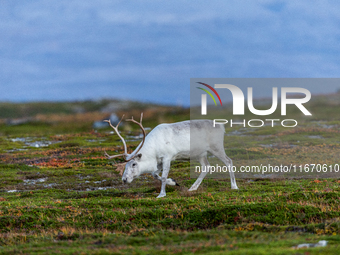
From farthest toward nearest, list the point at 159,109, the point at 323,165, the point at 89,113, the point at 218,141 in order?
the point at 159,109 → the point at 89,113 → the point at 323,165 → the point at 218,141

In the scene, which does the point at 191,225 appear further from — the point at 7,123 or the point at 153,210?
the point at 7,123

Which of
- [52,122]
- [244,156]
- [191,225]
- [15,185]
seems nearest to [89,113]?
[52,122]

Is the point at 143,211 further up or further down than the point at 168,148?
further down

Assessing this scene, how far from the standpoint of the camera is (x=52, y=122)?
3061 cm

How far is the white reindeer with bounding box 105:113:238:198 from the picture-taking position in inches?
691

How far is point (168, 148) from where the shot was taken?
17.7 meters

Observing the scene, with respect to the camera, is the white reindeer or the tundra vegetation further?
the white reindeer

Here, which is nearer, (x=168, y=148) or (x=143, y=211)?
(x=143, y=211)

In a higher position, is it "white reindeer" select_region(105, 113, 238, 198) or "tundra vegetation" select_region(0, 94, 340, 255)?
"white reindeer" select_region(105, 113, 238, 198)

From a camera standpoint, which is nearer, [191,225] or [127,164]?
[191,225]

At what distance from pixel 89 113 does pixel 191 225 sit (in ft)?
68.6

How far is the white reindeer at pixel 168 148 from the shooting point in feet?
57.6

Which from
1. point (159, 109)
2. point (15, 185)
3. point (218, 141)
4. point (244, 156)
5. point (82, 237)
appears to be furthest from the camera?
point (159, 109)

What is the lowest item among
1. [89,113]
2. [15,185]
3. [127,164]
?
[15,185]
